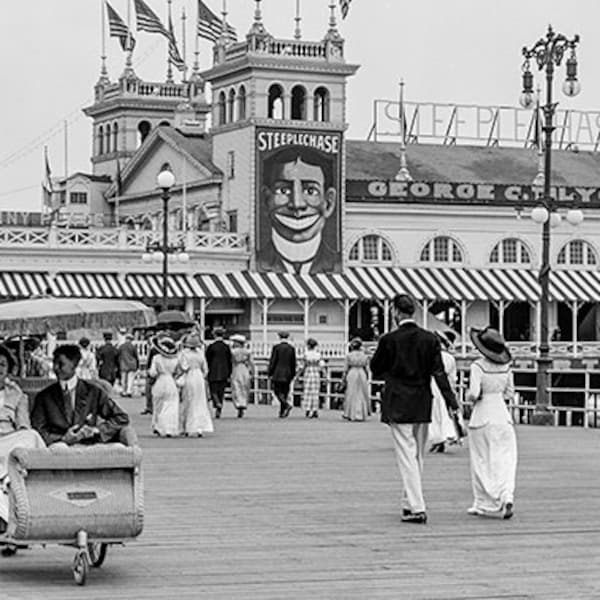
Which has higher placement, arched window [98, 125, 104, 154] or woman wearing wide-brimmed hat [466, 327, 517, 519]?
arched window [98, 125, 104, 154]

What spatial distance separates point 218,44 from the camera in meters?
75.6

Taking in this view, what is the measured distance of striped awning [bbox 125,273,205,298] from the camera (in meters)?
68.8

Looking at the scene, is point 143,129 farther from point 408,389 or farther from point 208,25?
point 408,389

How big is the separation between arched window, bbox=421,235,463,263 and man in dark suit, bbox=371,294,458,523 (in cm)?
5852

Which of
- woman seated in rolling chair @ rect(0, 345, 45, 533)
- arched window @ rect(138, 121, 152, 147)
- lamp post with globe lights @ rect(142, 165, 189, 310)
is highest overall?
arched window @ rect(138, 121, 152, 147)

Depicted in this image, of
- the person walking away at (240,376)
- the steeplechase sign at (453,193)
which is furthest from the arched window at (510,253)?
the person walking away at (240,376)

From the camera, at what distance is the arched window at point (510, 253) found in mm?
75812

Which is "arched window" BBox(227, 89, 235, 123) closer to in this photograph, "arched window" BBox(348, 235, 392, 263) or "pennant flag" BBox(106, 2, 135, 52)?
"arched window" BBox(348, 235, 392, 263)

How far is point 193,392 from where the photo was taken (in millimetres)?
30078

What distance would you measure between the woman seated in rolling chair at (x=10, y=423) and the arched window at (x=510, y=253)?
204ft

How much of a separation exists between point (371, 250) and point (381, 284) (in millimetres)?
2658

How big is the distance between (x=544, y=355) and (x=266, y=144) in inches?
1450

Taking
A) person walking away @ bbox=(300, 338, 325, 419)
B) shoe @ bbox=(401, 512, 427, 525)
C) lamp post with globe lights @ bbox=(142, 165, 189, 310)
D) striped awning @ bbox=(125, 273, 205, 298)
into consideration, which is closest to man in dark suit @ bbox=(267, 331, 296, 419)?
person walking away @ bbox=(300, 338, 325, 419)

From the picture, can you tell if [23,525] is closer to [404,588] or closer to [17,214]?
[404,588]
